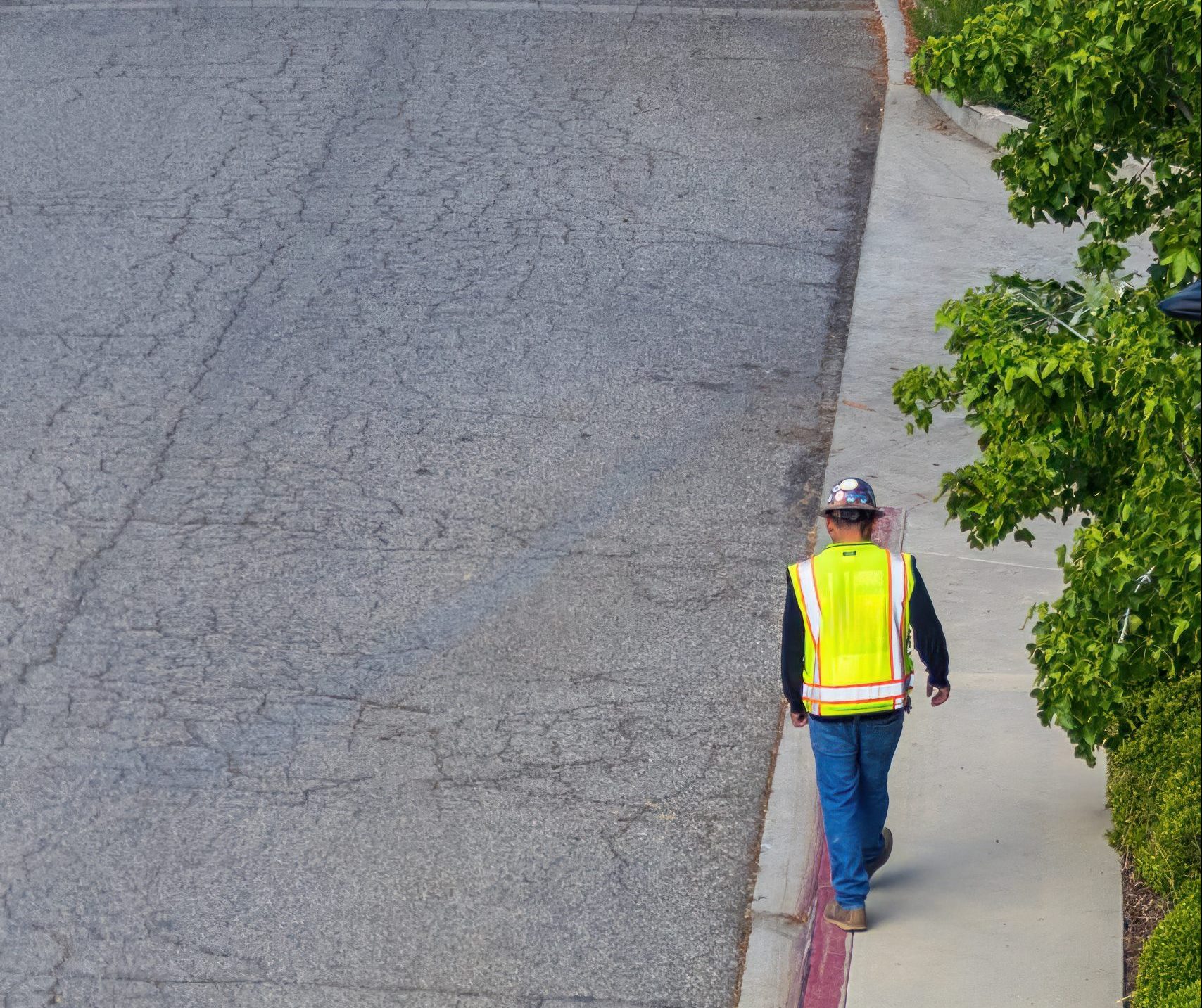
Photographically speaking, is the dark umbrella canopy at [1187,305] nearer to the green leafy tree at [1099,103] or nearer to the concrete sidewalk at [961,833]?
the green leafy tree at [1099,103]

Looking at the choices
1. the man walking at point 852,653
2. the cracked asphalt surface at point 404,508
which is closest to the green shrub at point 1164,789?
the man walking at point 852,653

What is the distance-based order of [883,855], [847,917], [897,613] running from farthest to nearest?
[883,855], [847,917], [897,613]

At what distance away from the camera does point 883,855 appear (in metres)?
5.97

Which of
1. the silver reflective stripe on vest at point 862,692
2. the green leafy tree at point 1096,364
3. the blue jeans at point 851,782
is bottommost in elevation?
the blue jeans at point 851,782

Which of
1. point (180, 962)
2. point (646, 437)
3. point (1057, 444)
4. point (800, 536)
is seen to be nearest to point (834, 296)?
point (646, 437)

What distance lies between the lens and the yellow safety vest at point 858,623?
544 centimetres

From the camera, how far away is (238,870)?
609 cm

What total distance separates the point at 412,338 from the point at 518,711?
3.98 meters

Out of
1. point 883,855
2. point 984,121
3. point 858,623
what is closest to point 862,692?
point 858,623

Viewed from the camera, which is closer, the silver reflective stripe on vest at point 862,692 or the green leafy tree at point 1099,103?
the green leafy tree at point 1099,103

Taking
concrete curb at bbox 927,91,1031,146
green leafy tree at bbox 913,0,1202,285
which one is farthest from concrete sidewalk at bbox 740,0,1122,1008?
concrete curb at bbox 927,91,1031,146

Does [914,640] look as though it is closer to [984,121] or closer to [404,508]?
[404,508]

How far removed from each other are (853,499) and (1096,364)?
968 millimetres

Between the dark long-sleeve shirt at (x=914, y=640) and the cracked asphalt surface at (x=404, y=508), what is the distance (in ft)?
3.22
